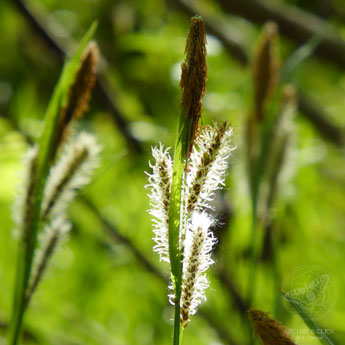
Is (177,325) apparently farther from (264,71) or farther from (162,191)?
(264,71)

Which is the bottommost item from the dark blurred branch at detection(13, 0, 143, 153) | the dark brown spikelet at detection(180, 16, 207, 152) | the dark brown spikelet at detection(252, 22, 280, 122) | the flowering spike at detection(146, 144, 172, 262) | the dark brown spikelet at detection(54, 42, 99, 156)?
the flowering spike at detection(146, 144, 172, 262)

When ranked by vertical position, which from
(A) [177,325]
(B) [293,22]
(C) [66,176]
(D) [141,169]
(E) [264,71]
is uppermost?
(B) [293,22]

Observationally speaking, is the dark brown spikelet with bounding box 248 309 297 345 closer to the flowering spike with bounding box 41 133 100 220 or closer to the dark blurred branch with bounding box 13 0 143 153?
the flowering spike with bounding box 41 133 100 220

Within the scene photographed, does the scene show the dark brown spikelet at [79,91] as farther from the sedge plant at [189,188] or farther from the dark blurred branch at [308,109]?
the dark blurred branch at [308,109]

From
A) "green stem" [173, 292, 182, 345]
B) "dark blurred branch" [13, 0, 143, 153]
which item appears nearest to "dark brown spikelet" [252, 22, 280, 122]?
"green stem" [173, 292, 182, 345]

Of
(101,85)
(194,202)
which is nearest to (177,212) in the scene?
(194,202)

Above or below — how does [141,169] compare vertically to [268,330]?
above
